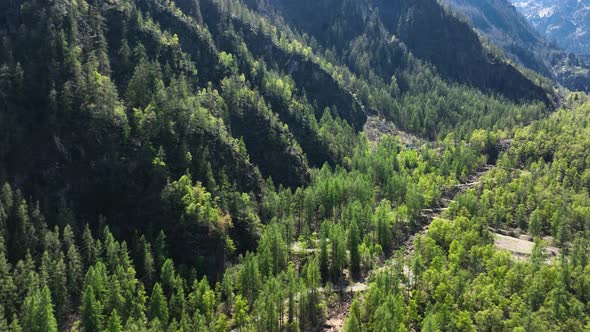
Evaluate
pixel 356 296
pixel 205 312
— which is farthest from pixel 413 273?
pixel 205 312

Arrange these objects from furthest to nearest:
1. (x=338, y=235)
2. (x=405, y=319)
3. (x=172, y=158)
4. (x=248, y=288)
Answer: (x=172, y=158) → (x=338, y=235) → (x=248, y=288) → (x=405, y=319)

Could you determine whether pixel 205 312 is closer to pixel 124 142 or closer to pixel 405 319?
pixel 405 319

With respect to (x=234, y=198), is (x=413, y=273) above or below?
below

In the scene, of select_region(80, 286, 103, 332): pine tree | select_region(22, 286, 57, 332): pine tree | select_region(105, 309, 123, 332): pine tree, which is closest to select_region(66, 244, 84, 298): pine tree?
select_region(80, 286, 103, 332): pine tree

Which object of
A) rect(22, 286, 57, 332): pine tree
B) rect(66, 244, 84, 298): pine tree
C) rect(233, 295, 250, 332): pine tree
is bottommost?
rect(233, 295, 250, 332): pine tree

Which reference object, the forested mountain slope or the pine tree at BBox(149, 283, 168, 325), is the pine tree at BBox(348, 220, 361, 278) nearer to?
the forested mountain slope

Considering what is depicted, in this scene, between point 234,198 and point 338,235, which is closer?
point 338,235

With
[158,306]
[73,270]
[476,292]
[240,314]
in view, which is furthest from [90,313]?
[476,292]

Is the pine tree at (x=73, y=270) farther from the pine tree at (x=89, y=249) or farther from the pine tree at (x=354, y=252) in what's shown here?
the pine tree at (x=354, y=252)

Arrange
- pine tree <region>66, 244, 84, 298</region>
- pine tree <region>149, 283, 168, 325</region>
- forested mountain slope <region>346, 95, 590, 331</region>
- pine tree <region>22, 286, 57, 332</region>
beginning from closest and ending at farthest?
pine tree <region>22, 286, 57, 332</region> < pine tree <region>149, 283, 168, 325</region> < forested mountain slope <region>346, 95, 590, 331</region> < pine tree <region>66, 244, 84, 298</region>

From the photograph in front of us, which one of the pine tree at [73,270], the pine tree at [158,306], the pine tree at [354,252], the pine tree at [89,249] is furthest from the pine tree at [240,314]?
the pine tree at [354,252]

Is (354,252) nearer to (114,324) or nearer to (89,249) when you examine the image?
(114,324)
